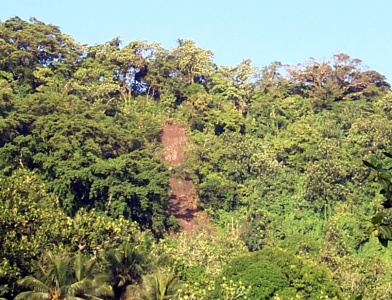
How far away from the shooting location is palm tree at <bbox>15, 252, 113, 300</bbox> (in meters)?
20.7

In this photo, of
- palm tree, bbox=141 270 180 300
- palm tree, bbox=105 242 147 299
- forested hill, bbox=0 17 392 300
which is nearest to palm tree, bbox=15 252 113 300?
forested hill, bbox=0 17 392 300

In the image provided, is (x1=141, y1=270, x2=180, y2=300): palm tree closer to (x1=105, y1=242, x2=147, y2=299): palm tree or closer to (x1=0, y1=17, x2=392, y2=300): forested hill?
(x1=0, y1=17, x2=392, y2=300): forested hill

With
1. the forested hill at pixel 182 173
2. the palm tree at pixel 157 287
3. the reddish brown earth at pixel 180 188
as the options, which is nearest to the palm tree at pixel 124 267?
the forested hill at pixel 182 173

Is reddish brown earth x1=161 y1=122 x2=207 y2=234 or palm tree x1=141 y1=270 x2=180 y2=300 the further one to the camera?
reddish brown earth x1=161 y1=122 x2=207 y2=234

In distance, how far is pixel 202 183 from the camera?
1572 inches

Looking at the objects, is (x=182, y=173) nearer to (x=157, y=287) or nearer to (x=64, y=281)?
(x=157, y=287)

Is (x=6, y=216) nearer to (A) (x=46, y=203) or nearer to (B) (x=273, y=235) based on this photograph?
(A) (x=46, y=203)

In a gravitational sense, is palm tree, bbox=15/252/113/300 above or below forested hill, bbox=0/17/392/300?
below

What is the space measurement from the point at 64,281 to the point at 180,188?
20769 millimetres

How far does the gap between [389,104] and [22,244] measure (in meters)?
27.7

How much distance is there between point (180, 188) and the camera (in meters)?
41.8

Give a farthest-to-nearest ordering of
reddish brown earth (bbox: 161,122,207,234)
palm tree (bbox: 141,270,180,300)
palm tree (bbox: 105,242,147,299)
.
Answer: reddish brown earth (bbox: 161,122,207,234), palm tree (bbox: 105,242,147,299), palm tree (bbox: 141,270,180,300)

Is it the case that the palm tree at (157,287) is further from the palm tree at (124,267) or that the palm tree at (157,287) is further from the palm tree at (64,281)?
the palm tree at (124,267)

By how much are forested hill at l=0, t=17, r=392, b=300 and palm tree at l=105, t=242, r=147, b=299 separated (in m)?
0.04
